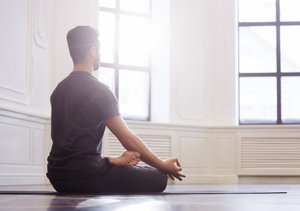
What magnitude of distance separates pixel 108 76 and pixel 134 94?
477 millimetres

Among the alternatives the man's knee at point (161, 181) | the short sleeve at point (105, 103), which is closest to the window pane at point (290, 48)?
the man's knee at point (161, 181)

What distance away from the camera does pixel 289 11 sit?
8383mm

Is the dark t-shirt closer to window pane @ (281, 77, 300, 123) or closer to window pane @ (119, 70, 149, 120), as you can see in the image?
window pane @ (119, 70, 149, 120)

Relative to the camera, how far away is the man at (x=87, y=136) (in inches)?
120

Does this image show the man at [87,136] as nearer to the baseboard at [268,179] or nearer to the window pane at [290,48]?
the baseboard at [268,179]

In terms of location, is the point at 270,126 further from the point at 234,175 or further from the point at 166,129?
the point at 166,129

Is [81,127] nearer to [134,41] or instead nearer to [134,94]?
[134,94]

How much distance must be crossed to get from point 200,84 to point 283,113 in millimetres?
1304

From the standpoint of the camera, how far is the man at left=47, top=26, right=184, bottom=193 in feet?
9.97

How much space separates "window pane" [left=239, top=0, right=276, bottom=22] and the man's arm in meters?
5.59

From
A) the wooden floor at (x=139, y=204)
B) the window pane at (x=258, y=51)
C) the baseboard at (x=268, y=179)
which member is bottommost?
the baseboard at (x=268, y=179)

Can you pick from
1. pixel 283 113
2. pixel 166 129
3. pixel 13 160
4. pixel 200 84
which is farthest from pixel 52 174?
pixel 283 113

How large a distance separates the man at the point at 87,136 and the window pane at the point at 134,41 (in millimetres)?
4887

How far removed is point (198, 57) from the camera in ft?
26.2
